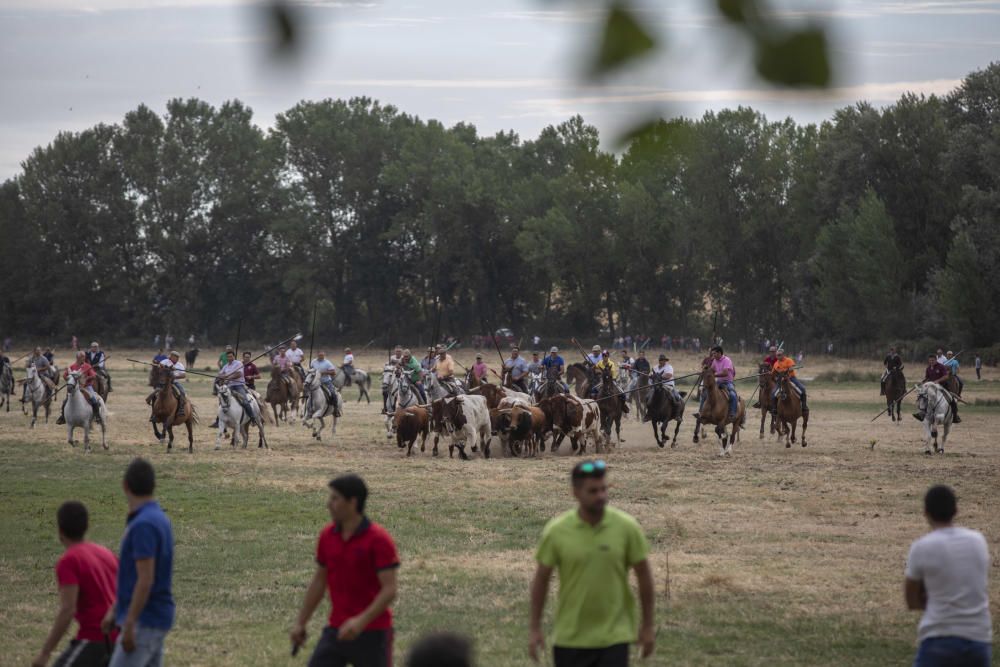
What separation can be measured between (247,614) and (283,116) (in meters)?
10.6

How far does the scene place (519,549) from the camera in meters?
15.7

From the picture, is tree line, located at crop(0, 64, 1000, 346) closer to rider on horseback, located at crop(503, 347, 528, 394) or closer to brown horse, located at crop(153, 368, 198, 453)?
brown horse, located at crop(153, 368, 198, 453)

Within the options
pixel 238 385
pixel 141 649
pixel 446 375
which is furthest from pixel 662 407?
pixel 141 649

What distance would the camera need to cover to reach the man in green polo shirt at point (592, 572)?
22.2ft

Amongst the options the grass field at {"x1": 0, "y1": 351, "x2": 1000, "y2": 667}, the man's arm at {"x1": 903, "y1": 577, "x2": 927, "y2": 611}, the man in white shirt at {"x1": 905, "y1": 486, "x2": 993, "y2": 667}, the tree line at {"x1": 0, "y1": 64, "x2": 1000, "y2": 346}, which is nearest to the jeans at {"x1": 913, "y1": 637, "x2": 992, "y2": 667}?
the man in white shirt at {"x1": 905, "y1": 486, "x2": 993, "y2": 667}

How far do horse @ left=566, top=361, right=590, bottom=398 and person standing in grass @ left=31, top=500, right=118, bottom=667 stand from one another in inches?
948

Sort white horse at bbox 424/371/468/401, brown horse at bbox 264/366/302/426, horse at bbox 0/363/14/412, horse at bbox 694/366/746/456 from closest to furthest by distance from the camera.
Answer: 1. horse at bbox 694/366/746/456
2. white horse at bbox 424/371/468/401
3. brown horse at bbox 264/366/302/426
4. horse at bbox 0/363/14/412

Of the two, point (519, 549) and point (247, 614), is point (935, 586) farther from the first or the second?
point (519, 549)

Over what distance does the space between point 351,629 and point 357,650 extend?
0.65ft

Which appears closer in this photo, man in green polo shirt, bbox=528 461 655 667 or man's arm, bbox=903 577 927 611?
man in green polo shirt, bbox=528 461 655 667

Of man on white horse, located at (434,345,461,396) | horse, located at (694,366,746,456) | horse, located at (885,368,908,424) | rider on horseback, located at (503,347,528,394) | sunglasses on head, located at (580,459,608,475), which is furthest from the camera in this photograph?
horse, located at (885,368,908,424)

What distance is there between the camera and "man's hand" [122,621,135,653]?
22.5ft

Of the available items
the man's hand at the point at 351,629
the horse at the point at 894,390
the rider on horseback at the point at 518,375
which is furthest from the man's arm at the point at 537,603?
the horse at the point at 894,390

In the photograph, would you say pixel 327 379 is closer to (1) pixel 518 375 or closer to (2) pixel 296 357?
(2) pixel 296 357
